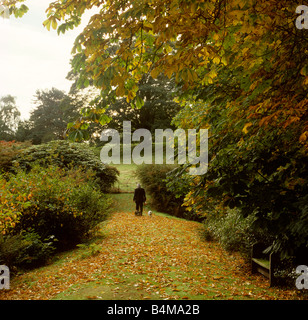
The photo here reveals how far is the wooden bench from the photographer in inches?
220

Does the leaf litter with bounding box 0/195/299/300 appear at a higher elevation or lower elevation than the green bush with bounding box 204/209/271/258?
lower

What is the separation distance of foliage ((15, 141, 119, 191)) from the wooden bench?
32.2 feet

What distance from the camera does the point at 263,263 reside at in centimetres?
598

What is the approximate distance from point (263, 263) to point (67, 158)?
1327cm

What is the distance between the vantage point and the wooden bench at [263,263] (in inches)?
220

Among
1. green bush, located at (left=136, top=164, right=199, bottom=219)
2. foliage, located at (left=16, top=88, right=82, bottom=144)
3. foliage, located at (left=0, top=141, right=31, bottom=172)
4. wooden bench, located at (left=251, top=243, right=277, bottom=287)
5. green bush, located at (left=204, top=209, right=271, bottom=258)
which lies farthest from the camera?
foliage, located at (left=16, top=88, right=82, bottom=144)

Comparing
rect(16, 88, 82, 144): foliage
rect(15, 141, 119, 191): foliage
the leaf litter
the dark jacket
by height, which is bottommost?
the leaf litter

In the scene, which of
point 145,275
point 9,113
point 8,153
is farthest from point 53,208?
point 9,113

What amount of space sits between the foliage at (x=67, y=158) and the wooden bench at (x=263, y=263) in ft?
32.2

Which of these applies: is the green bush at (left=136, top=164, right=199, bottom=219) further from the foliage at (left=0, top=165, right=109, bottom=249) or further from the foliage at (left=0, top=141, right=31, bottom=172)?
the foliage at (left=0, top=165, right=109, bottom=249)

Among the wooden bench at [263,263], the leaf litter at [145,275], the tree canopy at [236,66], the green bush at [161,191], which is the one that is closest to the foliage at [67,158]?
the green bush at [161,191]

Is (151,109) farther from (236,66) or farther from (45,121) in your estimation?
(236,66)

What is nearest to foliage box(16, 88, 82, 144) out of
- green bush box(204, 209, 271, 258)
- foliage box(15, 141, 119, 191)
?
foliage box(15, 141, 119, 191)
